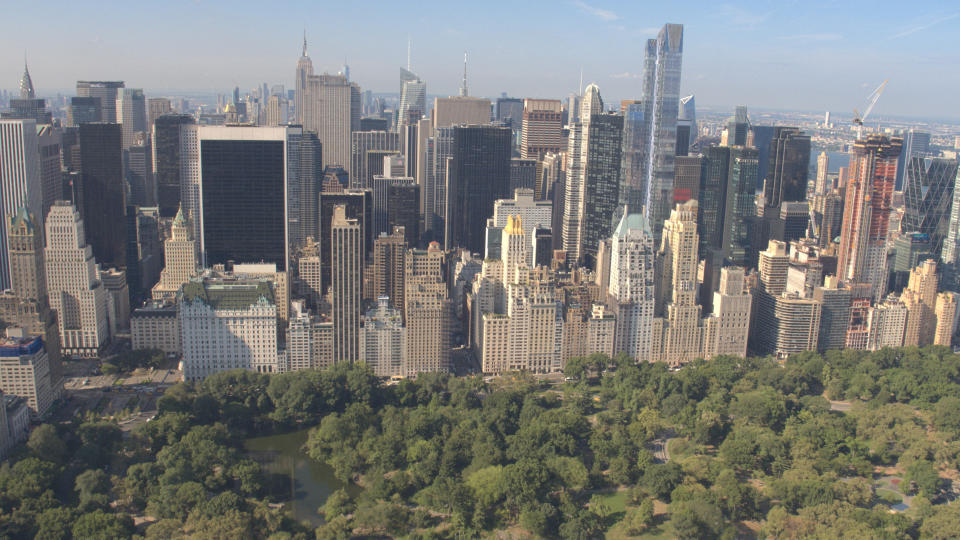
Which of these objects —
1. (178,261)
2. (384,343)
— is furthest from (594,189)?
(178,261)

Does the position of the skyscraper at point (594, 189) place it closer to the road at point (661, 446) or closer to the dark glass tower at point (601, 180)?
the dark glass tower at point (601, 180)

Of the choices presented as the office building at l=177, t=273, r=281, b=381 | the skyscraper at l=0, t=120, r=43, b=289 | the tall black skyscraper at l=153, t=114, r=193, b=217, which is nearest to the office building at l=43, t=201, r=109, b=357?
the office building at l=177, t=273, r=281, b=381

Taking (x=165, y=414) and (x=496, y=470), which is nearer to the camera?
(x=496, y=470)

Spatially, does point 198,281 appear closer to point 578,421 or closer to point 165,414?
point 165,414

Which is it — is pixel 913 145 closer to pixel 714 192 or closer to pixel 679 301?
pixel 714 192

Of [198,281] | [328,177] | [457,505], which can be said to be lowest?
[457,505]

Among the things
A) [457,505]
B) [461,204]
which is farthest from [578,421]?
[461,204]

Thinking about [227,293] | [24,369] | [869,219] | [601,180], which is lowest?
[24,369]

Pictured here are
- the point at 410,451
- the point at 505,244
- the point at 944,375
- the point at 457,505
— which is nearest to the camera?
the point at 457,505
